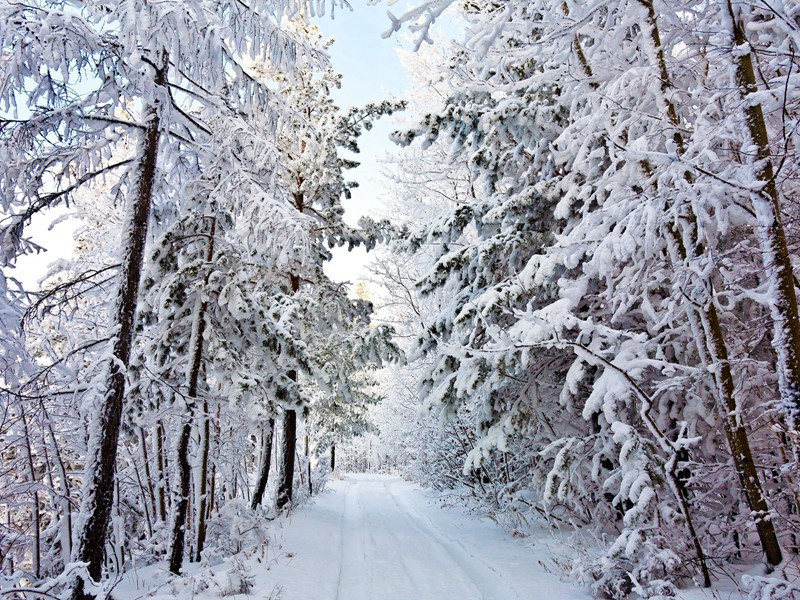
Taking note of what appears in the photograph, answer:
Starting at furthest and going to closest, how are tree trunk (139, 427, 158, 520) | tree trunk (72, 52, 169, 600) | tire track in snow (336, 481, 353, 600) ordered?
tree trunk (139, 427, 158, 520)
tire track in snow (336, 481, 353, 600)
tree trunk (72, 52, 169, 600)

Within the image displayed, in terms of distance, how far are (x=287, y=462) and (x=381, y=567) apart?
5.61 metres

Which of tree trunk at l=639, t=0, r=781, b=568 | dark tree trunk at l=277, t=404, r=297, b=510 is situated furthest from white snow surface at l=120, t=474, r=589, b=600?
tree trunk at l=639, t=0, r=781, b=568

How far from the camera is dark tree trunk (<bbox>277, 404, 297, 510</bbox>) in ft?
38.8

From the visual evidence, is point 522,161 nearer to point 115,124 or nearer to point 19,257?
point 115,124

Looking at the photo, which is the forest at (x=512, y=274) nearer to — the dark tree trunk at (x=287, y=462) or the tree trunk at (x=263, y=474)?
the tree trunk at (x=263, y=474)

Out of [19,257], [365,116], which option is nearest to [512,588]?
[19,257]

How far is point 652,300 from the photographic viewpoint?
19.5 ft

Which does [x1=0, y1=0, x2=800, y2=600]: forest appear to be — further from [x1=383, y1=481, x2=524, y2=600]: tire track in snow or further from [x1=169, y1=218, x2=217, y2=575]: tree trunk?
[x1=383, y1=481, x2=524, y2=600]: tire track in snow

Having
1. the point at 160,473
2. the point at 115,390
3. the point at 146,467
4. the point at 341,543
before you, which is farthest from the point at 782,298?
the point at 146,467

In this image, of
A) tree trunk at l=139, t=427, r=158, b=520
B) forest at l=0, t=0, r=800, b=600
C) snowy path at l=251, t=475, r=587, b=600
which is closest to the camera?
forest at l=0, t=0, r=800, b=600

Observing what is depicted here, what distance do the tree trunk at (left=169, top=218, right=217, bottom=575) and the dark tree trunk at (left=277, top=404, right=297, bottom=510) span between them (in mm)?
4419

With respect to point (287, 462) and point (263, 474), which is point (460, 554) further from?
point (263, 474)

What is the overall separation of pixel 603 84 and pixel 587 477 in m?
5.36

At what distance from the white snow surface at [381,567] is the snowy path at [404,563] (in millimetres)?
14
